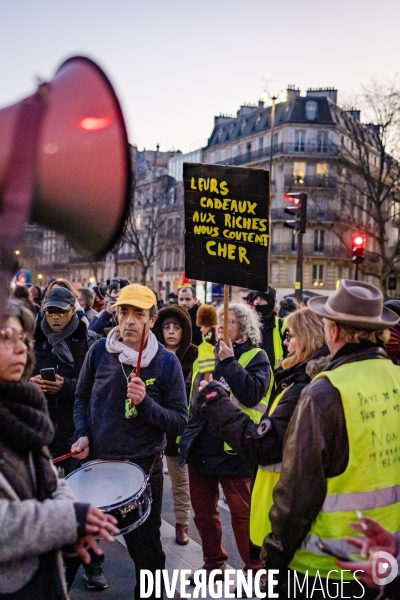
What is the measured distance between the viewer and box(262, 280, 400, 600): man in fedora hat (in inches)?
103

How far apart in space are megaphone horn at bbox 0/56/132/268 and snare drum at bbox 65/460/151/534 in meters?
1.82

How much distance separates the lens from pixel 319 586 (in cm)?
269

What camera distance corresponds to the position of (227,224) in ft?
14.3

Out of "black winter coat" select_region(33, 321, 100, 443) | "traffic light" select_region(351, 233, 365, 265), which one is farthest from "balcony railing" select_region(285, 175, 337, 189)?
"black winter coat" select_region(33, 321, 100, 443)

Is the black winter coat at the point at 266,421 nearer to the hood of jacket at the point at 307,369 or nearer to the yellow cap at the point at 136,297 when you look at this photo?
the hood of jacket at the point at 307,369

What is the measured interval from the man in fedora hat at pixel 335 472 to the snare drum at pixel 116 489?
81 centimetres

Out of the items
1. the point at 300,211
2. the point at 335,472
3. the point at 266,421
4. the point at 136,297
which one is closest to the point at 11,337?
the point at 335,472

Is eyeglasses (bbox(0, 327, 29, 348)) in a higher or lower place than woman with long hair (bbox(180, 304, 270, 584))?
higher

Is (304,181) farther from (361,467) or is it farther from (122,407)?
(361,467)

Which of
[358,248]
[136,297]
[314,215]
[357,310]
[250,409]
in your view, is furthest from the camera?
[314,215]

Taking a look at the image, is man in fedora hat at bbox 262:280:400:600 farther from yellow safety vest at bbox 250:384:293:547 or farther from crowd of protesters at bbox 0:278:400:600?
yellow safety vest at bbox 250:384:293:547

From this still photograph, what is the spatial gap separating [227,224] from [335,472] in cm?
206

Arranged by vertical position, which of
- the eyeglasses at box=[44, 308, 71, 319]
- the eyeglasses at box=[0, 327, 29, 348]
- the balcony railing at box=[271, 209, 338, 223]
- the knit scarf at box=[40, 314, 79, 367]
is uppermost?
the balcony railing at box=[271, 209, 338, 223]

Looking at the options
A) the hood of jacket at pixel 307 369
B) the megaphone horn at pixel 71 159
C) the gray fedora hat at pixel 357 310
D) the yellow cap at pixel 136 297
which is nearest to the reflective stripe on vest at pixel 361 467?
the gray fedora hat at pixel 357 310
